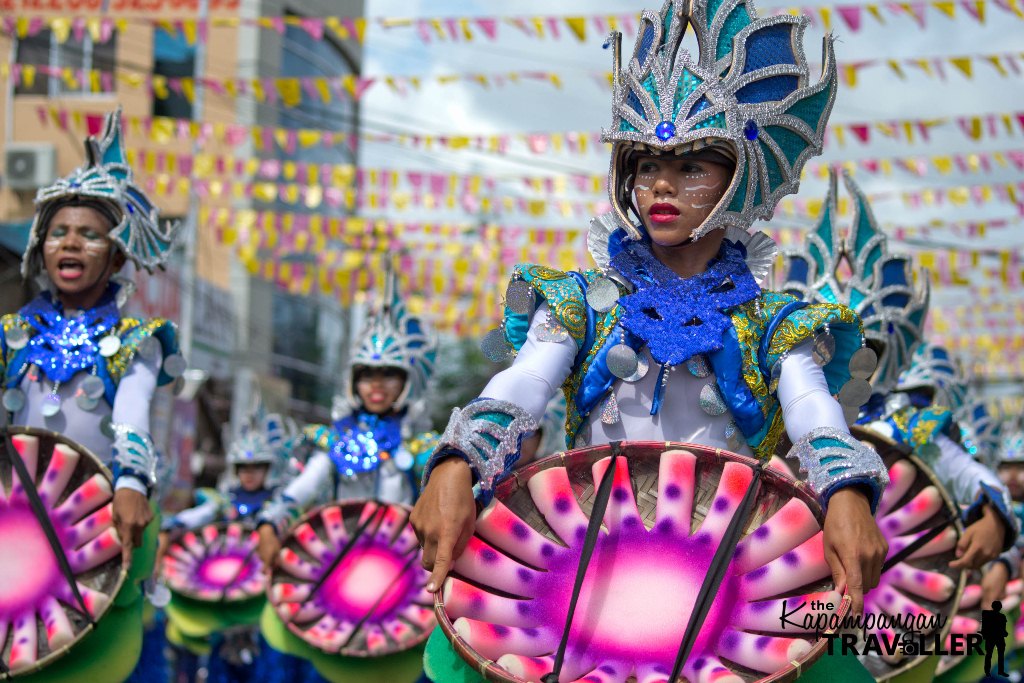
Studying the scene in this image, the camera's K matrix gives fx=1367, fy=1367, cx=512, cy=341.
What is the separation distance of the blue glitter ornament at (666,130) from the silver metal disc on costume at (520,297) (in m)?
0.46

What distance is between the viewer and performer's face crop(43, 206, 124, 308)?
189 inches

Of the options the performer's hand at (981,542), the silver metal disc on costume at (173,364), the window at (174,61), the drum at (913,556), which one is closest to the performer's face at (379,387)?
the silver metal disc on costume at (173,364)

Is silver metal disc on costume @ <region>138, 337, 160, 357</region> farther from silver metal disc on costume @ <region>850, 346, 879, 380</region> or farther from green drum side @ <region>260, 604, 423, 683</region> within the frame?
silver metal disc on costume @ <region>850, 346, 879, 380</region>

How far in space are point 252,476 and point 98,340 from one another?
6683 mm

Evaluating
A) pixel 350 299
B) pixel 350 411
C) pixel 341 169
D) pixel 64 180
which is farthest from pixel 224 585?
pixel 350 299

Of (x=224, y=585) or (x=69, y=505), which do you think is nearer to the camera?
(x=69, y=505)

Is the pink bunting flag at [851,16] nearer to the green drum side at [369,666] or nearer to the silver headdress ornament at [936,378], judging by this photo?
the silver headdress ornament at [936,378]

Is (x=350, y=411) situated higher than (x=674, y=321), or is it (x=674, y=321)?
(x=674, y=321)

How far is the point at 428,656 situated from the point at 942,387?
5287 millimetres

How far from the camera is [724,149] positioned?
126 inches

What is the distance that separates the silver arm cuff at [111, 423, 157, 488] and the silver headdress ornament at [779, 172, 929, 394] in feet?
9.02

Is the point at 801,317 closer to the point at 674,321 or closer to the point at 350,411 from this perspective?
the point at 674,321

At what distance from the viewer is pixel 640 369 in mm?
3172

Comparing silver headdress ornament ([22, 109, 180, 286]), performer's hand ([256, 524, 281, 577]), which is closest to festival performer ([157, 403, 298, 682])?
performer's hand ([256, 524, 281, 577])
